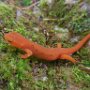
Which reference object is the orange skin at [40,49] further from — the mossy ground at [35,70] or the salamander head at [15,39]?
the mossy ground at [35,70]

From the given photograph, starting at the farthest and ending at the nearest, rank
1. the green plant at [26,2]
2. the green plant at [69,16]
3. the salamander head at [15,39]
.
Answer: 1. the green plant at [26,2]
2. the green plant at [69,16]
3. the salamander head at [15,39]

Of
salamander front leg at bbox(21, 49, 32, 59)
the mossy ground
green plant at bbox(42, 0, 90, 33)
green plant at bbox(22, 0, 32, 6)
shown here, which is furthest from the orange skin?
green plant at bbox(22, 0, 32, 6)

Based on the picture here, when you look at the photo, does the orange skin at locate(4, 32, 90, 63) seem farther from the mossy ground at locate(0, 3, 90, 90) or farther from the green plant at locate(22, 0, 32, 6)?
the green plant at locate(22, 0, 32, 6)

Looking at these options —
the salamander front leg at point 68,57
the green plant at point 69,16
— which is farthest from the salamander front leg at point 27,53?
the green plant at point 69,16

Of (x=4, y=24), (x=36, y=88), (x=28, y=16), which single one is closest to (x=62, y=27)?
(x=28, y=16)

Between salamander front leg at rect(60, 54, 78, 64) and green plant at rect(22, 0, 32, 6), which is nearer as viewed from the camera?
salamander front leg at rect(60, 54, 78, 64)

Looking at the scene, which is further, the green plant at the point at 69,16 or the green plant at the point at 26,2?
the green plant at the point at 26,2
